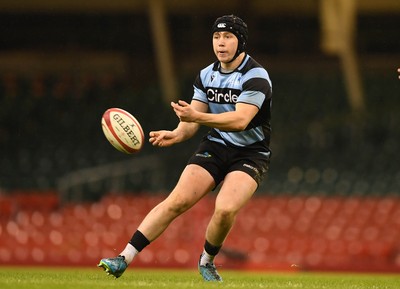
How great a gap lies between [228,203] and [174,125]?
15.2 m

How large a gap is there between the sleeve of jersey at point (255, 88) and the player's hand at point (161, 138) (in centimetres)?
65

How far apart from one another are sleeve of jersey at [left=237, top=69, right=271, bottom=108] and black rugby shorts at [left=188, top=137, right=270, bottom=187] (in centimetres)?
54

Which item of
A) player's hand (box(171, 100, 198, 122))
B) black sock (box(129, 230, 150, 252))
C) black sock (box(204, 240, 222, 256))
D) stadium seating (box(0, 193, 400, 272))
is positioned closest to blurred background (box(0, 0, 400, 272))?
stadium seating (box(0, 193, 400, 272))

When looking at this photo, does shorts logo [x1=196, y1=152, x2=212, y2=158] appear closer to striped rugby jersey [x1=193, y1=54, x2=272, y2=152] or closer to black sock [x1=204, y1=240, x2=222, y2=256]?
Result: striped rugby jersey [x1=193, y1=54, x2=272, y2=152]

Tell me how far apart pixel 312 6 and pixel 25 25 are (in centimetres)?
829

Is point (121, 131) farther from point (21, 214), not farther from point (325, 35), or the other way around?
point (325, 35)

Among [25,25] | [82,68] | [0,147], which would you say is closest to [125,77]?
[82,68]

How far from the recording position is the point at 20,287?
7.48m

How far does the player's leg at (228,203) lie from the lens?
8.14m

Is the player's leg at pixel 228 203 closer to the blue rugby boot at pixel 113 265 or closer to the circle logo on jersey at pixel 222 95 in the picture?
the circle logo on jersey at pixel 222 95

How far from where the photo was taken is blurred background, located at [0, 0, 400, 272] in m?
18.0

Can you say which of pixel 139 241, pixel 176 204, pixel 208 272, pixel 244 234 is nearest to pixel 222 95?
pixel 176 204

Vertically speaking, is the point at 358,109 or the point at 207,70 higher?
the point at 207,70

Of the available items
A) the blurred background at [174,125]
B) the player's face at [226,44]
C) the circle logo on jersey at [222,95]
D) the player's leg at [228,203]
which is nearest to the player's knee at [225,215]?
the player's leg at [228,203]
